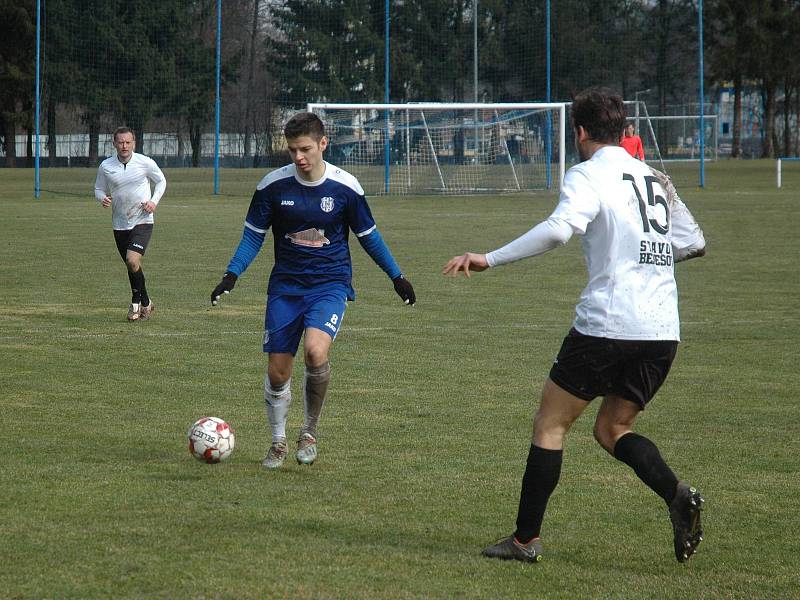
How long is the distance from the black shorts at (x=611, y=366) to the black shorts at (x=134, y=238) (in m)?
8.69

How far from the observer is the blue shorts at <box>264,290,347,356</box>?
6434mm

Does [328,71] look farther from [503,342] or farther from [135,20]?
[503,342]

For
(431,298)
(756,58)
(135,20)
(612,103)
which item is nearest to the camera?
(612,103)

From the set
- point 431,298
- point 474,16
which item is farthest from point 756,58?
point 431,298

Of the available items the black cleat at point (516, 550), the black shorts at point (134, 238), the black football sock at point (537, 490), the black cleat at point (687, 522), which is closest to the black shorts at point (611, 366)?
the black football sock at point (537, 490)

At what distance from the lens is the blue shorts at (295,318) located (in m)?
6.43

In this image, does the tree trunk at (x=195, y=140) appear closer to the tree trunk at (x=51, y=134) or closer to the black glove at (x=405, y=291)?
the tree trunk at (x=51, y=134)

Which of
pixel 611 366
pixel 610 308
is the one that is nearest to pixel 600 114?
pixel 610 308

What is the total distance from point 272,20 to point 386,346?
115 ft

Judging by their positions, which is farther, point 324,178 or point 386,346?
point 386,346

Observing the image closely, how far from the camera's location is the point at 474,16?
44.3 m

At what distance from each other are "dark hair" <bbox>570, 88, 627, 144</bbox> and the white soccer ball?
2.65 meters

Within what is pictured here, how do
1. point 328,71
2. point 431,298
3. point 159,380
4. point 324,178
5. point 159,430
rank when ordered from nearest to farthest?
point 324,178 → point 159,430 → point 159,380 → point 431,298 → point 328,71

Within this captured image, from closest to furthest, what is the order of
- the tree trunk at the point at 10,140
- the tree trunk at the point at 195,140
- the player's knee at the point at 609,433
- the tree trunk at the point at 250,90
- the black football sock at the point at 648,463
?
1. the black football sock at the point at 648,463
2. the player's knee at the point at 609,433
3. the tree trunk at the point at 195,140
4. the tree trunk at the point at 250,90
5. the tree trunk at the point at 10,140
